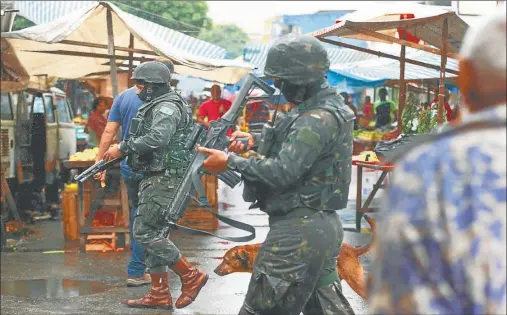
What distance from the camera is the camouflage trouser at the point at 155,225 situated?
23.1 feet

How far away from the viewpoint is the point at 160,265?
7.16 meters

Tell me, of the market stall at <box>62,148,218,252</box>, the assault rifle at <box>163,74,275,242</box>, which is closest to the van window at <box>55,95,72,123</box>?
the market stall at <box>62,148,218,252</box>

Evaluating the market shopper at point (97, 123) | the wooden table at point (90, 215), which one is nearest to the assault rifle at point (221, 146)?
the wooden table at point (90, 215)

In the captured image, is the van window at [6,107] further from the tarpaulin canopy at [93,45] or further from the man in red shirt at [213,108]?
the man in red shirt at [213,108]

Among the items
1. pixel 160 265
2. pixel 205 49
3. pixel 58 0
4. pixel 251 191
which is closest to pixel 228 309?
pixel 160 265

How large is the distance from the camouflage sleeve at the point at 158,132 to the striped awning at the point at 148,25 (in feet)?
15.1

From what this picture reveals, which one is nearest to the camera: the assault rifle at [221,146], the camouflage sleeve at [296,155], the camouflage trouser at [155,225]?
the camouflage sleeve at [296,155]

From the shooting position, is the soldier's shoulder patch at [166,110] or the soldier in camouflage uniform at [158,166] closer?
the soldier in camouflage uniform at [158,166]

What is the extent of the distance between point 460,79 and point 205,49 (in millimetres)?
13306

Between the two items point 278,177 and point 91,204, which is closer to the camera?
point 278,177

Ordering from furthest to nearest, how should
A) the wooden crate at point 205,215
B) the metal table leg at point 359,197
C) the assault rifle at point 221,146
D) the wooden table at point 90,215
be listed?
the wooden crate at point 205,215, the metal table leg at point 359,197, the wooden table at point 90,215, the assault rifle at point 221,146

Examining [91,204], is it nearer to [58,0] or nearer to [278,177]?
[278,177]

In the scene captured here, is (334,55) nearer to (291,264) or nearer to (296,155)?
(291,264)

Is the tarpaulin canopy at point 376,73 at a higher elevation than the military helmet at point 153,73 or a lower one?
lower
